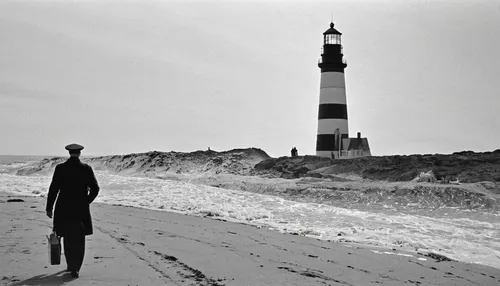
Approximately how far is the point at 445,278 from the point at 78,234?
15.9 feet

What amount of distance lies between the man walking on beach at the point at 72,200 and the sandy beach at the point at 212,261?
1.49 ft

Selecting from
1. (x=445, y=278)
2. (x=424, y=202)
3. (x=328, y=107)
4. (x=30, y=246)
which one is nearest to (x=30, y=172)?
(x=328, y=107)

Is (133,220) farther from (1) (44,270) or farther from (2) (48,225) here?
(1) (44,270)

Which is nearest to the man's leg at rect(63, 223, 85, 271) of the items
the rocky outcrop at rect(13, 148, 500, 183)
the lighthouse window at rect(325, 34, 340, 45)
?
the rocky outcrop at rect(13, 148, 500, 183)

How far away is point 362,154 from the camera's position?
34.9 metres

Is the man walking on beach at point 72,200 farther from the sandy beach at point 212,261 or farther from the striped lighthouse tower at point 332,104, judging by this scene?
the striped lighthouse tower at point 332,104

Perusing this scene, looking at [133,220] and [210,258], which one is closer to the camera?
[210,258]

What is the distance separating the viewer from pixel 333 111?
114 feet

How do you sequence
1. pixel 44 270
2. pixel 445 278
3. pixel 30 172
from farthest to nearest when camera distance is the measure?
pixel 30 172
pixel 445 278
pixel 44 270

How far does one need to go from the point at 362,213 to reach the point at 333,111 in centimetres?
1980

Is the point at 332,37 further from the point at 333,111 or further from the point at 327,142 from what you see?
the point at 327,142

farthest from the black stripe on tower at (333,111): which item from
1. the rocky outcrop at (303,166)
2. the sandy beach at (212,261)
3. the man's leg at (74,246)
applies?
the man's leg at (74,246)

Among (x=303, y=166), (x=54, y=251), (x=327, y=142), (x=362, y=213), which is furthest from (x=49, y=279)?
(x=327, y=142)

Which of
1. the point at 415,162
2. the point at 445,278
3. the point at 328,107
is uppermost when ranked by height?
the point at 328,107
